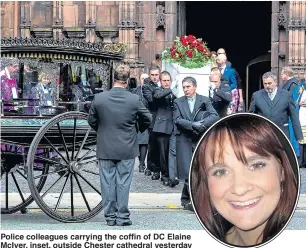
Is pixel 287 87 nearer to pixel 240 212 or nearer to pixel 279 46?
pixel 279 46

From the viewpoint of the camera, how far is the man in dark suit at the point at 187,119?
10.0 metres

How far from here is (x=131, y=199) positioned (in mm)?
11688

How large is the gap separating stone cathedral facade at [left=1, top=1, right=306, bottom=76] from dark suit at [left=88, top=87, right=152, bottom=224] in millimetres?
16727

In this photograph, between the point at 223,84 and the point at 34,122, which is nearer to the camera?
the point at 34,122

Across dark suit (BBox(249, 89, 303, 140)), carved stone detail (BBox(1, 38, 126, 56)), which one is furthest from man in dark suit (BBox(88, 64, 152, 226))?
dark suit (BBox(249, 89, 303, 140))

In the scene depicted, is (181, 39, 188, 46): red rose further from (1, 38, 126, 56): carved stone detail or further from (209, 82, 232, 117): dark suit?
(1, 38, 126, 56): carved stone detail

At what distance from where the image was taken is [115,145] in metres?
8.34

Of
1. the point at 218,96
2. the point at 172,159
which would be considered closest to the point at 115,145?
the point at 218,96

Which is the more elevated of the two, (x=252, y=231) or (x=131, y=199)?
(x=252, y=231)

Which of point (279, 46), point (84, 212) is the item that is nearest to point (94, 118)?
point (84, 212)

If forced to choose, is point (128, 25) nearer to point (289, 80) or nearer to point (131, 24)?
point (131, 24)

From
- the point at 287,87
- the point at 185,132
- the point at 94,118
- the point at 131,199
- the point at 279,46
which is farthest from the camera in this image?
the point at 279,46

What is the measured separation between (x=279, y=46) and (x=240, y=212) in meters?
23.0

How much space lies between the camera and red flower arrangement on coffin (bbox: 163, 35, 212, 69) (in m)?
13.5
